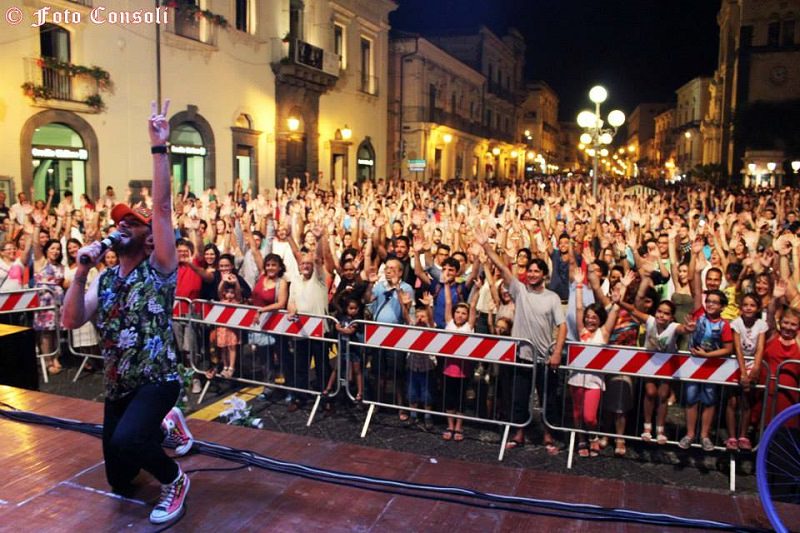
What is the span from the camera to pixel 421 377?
22.5 ft

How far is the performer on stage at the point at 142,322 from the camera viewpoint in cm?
373

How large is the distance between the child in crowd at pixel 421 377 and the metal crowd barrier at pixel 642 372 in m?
1.13

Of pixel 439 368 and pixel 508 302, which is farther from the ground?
pixel 508 302

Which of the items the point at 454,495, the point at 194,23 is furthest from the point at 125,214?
the point at 194,23

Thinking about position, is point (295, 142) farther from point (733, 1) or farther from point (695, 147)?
point (695, 147)

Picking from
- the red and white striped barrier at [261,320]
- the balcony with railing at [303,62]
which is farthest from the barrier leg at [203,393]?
the balcony with railing at [303,62]

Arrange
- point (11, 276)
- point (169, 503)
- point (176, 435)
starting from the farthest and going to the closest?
point (11, 276)
point (176, 435)
point (169, 503)

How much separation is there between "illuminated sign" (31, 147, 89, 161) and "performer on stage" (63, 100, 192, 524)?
15496 mm

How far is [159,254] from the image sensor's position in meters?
3.79

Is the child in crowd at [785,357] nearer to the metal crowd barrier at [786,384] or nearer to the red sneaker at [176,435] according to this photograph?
the metal crowd barrier at [786,384]

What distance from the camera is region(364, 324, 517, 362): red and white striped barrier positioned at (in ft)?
20.8

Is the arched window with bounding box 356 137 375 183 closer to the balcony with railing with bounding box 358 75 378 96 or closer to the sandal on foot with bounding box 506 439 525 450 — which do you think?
the balcony with railing with bounding box 358 75 378 96

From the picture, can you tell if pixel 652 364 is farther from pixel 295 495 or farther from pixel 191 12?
pixel 191 12

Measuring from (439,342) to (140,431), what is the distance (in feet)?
→ 10.8
